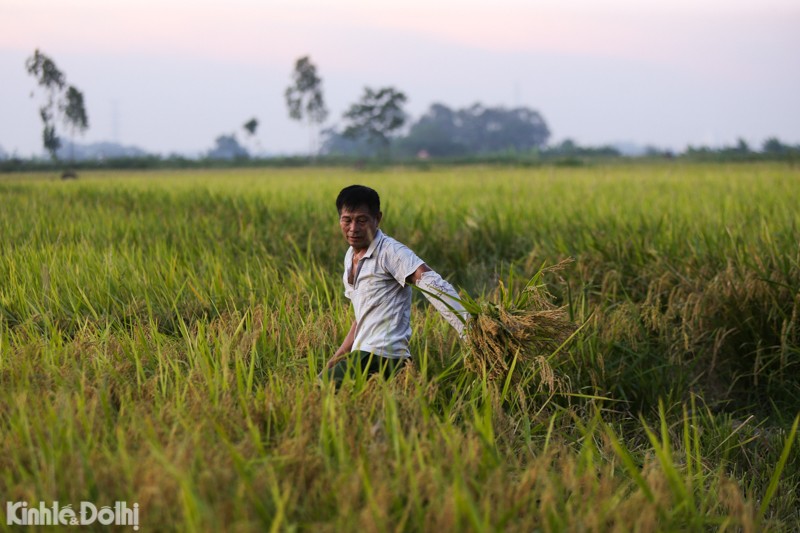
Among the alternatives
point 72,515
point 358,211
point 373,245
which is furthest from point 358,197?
point 72,515

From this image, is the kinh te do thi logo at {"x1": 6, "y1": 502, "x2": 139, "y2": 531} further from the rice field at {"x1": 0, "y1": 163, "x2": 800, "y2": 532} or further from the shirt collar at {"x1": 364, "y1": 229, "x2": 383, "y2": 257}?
the shirt collar at {"x1": 364, "y1": 229, "x2": 383, "y2": 257}

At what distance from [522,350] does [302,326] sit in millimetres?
924

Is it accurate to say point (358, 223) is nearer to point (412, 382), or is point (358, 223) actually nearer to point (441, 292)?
point (441, 292)

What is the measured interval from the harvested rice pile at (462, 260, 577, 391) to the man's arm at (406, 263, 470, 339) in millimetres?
35

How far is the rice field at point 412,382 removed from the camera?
1562 mm

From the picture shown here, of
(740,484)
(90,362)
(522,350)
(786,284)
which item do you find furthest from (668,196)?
Result: (90,362)

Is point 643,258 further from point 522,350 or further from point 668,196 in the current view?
point 668,196

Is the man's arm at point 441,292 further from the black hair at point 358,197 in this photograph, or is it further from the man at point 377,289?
the black hair at point 358,197

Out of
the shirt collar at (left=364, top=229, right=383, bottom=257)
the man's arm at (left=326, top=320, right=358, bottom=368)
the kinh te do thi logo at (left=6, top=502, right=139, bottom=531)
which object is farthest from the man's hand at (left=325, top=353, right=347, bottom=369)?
the kinh te do thi logo at (left=6, top=502, right=139, bottom=531)

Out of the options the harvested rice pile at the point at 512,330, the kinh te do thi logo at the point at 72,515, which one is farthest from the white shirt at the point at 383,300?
the kinh te do thi logo at the point at 72,515

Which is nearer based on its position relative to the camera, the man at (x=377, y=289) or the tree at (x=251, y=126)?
the man at (x=377, y=289)

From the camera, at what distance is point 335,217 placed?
5758mm

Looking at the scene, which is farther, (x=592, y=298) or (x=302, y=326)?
(x=592, y=298)

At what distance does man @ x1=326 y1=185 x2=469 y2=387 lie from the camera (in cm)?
235
